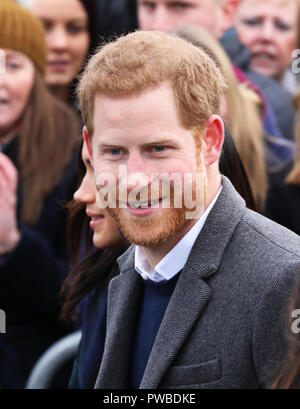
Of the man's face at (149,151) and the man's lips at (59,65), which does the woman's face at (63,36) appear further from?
the man's face at (149,151)

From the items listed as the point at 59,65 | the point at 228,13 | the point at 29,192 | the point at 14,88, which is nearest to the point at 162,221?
the point at 29,192

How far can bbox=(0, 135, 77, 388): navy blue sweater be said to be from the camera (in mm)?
4246

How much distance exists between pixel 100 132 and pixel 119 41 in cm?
24

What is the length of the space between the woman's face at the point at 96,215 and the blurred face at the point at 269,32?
9.39 feet

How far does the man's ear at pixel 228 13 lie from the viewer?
525cm

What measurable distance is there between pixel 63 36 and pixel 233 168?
116 inches

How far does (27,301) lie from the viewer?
170 inches

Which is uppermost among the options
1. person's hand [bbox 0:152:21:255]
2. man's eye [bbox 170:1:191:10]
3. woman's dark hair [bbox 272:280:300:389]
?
woman's dark hair [bbox 272:280:300:389]

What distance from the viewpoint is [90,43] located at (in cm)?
560

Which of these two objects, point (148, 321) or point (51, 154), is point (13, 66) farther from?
point (148, 321)

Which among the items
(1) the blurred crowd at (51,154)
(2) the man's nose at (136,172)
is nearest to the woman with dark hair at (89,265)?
(1) the blurred crowd at (51,154)

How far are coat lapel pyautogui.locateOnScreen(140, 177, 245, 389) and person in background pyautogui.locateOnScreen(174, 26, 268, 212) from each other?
1.72 m

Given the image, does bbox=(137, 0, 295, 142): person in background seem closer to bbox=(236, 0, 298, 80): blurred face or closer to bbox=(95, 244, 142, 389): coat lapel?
bbox=(236, 0, 298, 80): blurred face

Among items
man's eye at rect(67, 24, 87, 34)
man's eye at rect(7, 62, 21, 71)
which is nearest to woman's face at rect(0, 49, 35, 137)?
man's eye at rect(7, 62, 21, 71)
